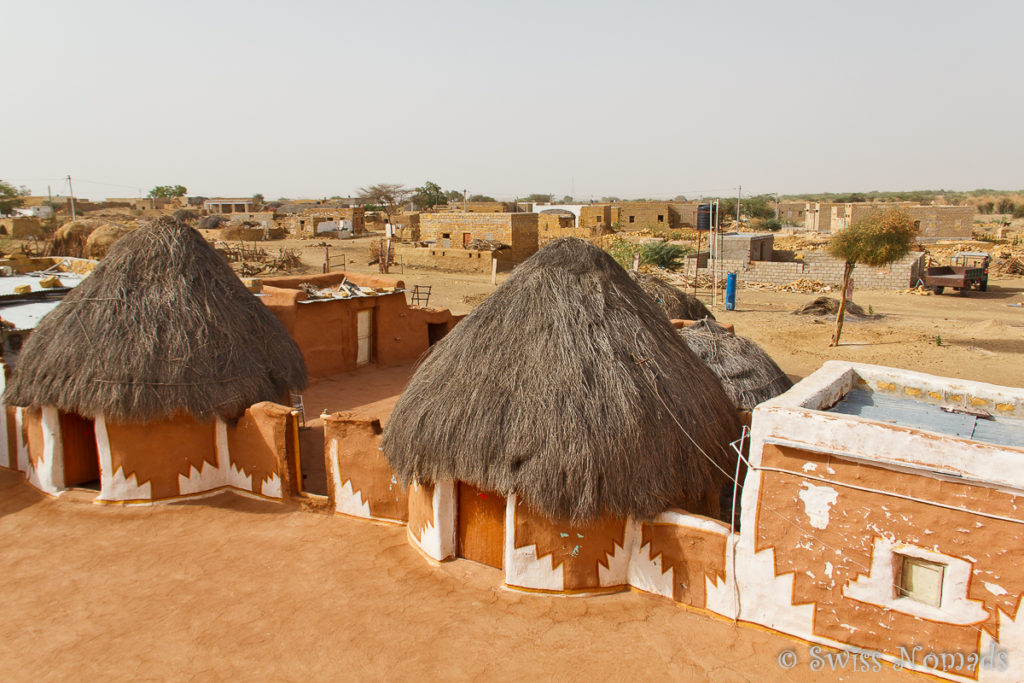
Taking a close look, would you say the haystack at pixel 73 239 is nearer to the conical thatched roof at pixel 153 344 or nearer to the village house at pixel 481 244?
the village house at pixel 481 244

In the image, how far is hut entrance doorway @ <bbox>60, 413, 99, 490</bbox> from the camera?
35.1ft

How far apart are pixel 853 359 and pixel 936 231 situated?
1126 inches

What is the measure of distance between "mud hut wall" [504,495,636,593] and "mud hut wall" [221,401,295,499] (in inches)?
155

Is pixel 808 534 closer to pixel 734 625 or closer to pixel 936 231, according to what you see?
pixel 734 625

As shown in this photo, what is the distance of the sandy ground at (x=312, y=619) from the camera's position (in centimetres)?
666

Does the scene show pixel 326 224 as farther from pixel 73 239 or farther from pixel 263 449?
pixel 263 449

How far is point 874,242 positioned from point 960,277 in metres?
10.8

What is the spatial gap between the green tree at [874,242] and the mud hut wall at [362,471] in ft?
51.9

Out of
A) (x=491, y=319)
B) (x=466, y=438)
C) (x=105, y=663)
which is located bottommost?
(x=105, y=663)

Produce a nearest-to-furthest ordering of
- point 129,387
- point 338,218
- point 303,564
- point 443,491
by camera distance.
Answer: point 443,491 < point 303,564 < point 129,387 < point 338,218

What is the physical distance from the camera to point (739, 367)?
11.3m

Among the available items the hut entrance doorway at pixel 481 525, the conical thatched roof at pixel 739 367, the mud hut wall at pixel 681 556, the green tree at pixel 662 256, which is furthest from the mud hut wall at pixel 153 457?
the green tree at pixel 662 256

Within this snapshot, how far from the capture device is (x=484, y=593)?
7.74 m

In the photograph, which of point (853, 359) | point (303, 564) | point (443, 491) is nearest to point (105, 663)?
point (303, 564)
